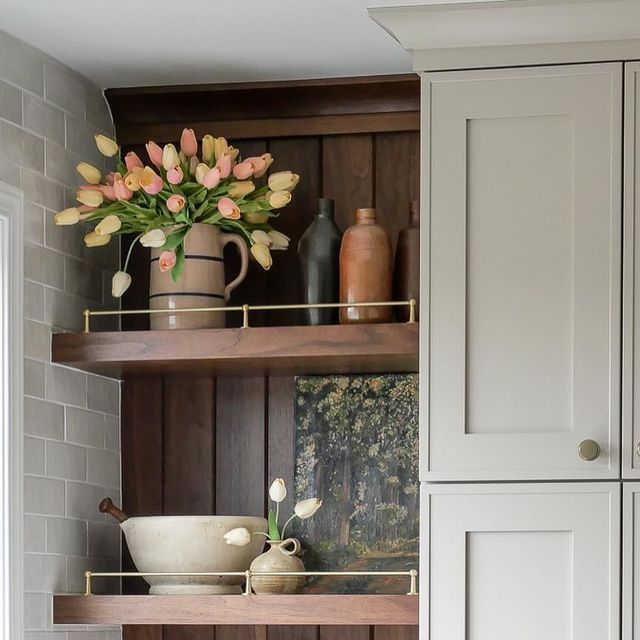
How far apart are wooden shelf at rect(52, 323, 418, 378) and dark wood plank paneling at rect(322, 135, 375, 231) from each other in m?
0.40

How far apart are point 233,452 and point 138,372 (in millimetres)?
279

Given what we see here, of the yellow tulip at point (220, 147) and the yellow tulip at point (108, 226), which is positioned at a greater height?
the yellow tulip at point (220, 147)

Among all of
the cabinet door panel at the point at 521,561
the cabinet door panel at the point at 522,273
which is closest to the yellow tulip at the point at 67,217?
the cabinet door panel at the point at 522,273

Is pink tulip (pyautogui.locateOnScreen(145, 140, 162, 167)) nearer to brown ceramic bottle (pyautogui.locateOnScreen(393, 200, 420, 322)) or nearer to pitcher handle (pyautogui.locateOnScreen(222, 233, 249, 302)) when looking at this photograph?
pitcher handle (pyautogui.locateOnScreen(222, 233, 249, 302))

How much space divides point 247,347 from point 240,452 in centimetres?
41

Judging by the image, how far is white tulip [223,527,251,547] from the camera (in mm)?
2551

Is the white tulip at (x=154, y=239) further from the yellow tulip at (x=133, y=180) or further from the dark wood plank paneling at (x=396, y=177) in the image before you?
the dark wood plank paneling at (x=396, y=177)

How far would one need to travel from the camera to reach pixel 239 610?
97.8 inches

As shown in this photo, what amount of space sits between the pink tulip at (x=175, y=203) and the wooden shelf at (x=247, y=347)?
244 millimetres

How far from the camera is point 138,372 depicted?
2.80 metres

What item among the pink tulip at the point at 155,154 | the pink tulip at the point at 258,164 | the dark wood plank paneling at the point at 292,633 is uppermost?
the pink tulip at the point at 155,154

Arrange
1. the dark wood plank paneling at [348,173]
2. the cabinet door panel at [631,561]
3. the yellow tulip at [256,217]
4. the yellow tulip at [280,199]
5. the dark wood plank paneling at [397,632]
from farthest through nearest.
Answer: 1. the dark wood plank paneling at [348,173]
2. the dark wood plank paneling at [397,632]
3. the yellow tulip at [256,217]
4. the yellow tulip at [280,199]
5. the cabinet door panel at [631,561]

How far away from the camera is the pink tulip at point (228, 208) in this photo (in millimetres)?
2506

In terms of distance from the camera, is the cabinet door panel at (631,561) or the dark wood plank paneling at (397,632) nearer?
the cabinet door panel at (631,561)
